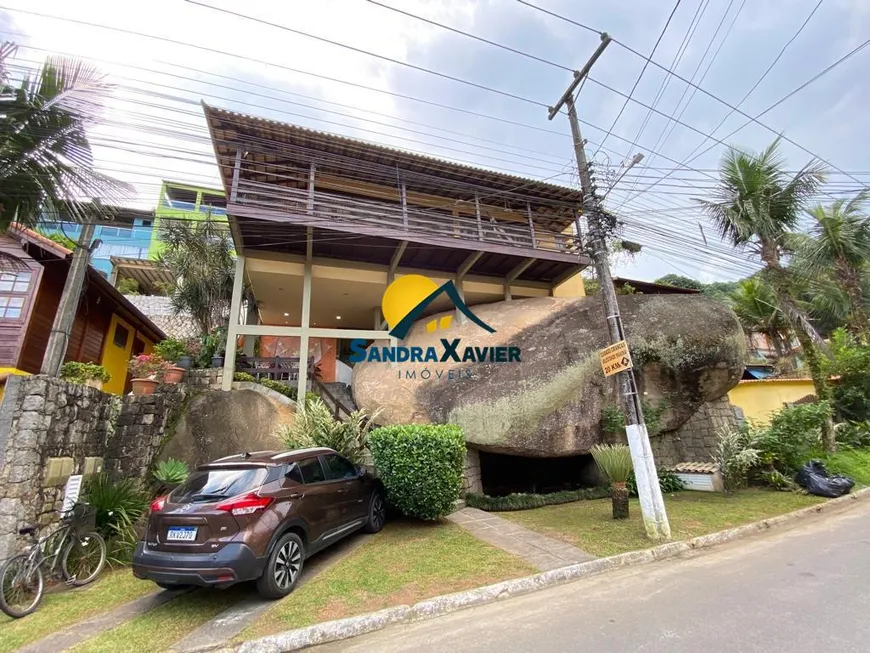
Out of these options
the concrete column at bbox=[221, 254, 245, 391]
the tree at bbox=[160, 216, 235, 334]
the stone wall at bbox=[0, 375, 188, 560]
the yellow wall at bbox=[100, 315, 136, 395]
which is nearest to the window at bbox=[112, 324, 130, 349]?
the yellow wall at bbox=[100, 315, 136, 395]

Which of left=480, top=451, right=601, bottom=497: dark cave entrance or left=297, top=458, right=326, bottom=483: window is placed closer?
left=297, top=458, right=326, bottom=483: window

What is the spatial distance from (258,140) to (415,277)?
18.3 ft

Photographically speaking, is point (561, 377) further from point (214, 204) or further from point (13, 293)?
point (13, 293)

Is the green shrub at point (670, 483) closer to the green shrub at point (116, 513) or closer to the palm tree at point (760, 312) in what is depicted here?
the green shrub at point (116, 513)

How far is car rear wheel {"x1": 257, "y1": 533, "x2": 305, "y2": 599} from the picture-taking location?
4.26 metres

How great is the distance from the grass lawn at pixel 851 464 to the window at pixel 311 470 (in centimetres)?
1209

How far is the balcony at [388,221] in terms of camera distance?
9602 mm

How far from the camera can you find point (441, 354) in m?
10.8

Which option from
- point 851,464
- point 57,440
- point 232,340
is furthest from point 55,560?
point 851,464

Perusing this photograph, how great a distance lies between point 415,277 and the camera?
12.4 meters

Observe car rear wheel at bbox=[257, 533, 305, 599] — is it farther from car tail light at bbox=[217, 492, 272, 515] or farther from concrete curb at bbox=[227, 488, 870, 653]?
concrete curb at bbox=[227, 488, 870, 653]

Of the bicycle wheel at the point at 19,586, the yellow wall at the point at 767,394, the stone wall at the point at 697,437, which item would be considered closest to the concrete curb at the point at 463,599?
the bicycle wheel at the point at 19,586

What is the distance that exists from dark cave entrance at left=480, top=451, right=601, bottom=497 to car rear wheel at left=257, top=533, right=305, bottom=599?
6530 millimetres

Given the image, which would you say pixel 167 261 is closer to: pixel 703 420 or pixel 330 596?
pixel 330 596
